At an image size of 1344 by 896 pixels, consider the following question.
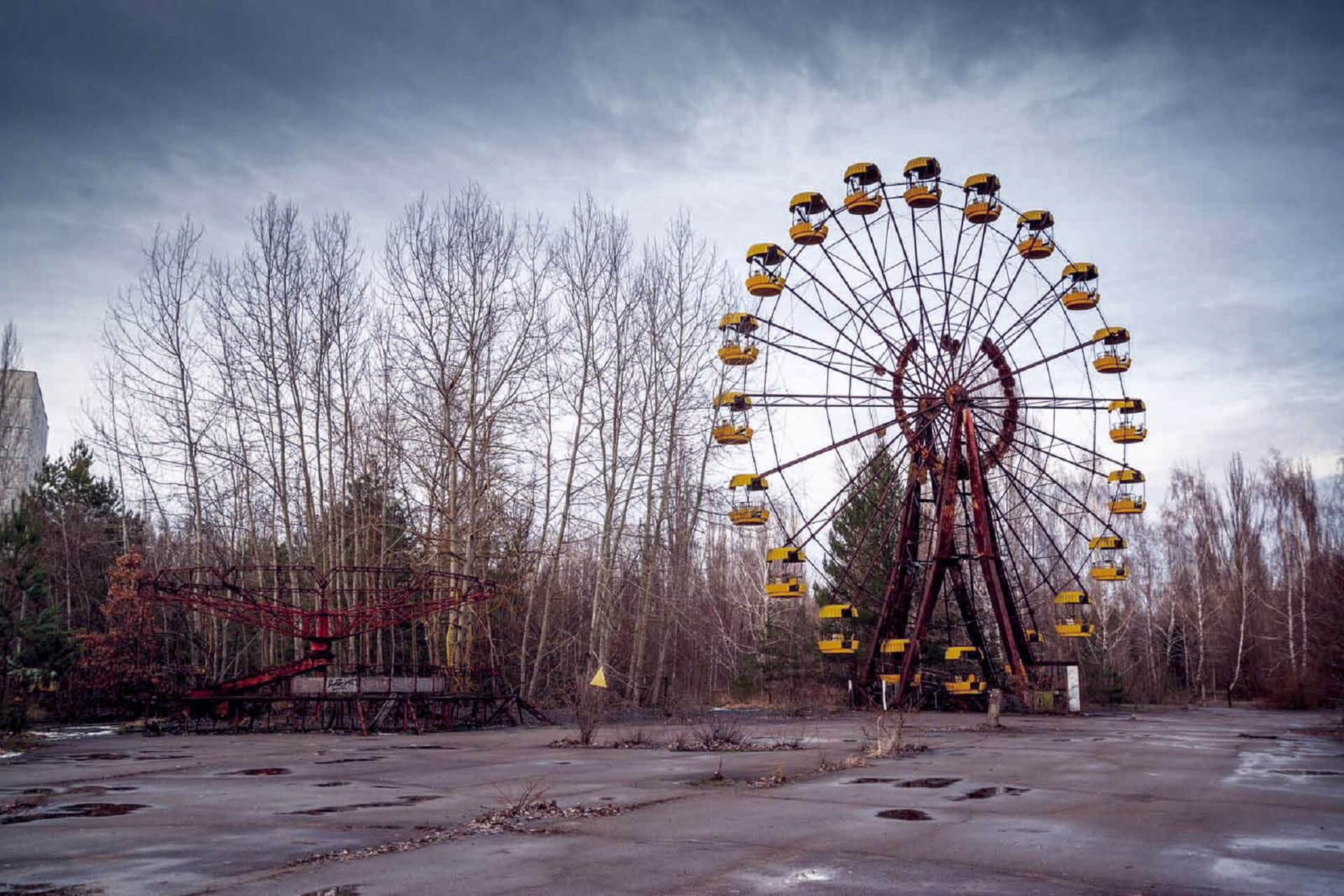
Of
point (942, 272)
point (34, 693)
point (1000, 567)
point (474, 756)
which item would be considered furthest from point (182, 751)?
point (942, 272)

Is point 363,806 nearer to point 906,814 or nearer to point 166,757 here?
point 906,814

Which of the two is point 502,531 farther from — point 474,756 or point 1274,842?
point 1274,842

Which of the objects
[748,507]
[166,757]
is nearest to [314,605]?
[748,507]

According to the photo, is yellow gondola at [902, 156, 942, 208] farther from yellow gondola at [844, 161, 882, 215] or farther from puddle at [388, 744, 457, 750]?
puddle at [388, 744, 457, 750]

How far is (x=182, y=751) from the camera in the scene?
18.6m

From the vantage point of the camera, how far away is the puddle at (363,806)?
10.9 m

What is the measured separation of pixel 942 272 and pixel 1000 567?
911 cm

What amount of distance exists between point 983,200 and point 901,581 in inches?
464

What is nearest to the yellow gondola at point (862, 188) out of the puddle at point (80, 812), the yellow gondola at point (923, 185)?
the yellow gondola at point (923, 185)

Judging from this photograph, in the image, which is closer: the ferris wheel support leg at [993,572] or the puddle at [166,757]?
the puddle at [166,757]

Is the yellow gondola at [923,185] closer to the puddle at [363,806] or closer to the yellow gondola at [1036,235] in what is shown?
the yellow gondola at [1036,235]

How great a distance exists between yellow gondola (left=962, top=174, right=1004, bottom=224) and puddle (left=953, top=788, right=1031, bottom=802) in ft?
73.0

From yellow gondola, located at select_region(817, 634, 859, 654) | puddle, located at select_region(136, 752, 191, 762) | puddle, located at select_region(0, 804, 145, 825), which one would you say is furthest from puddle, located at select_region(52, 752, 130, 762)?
yellow gondola, located at select_region(817, 634, 859, 654)

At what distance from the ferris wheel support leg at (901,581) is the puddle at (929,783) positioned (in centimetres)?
1800
